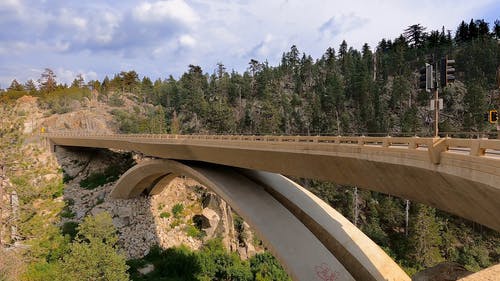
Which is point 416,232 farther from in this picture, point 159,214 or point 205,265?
point 159,214

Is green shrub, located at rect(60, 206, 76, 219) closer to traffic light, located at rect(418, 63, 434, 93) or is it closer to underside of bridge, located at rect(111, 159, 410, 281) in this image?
underside of bridge, located at rect(111, 159, 410, 281)

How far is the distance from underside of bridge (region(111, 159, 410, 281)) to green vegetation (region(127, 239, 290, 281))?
31.9ft

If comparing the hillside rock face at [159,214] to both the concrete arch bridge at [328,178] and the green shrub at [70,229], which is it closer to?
the green shrub at [70,229]

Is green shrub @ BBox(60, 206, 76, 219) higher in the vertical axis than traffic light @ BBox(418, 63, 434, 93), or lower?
lower

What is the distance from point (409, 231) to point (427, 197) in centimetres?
4606

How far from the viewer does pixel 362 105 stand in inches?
3206

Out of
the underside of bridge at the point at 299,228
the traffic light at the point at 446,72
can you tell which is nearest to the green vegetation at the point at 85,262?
the underside of bridge at the point at 299,228

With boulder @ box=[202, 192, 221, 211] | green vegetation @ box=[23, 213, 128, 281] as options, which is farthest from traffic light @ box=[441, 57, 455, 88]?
boulder @ box=[202, 192, 221, 211]

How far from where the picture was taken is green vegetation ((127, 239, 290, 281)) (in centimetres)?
3123

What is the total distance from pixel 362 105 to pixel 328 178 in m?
70.0

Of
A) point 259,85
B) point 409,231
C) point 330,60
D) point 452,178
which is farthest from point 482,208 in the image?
point 330,60

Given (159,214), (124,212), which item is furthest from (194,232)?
(124,212)

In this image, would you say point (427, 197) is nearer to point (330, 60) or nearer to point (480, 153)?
point (480, 153)

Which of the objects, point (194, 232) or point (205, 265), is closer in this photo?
point (205, 265)
